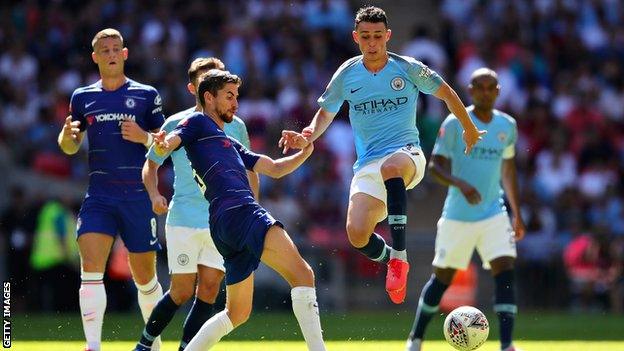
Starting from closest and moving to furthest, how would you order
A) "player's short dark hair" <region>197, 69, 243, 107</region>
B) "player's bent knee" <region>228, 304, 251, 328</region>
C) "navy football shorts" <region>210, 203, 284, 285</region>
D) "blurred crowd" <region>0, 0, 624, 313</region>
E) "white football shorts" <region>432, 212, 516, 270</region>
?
"navy football shorts" <region>210, 203, 284, 285</region>
"player's bent knee" <region>228, 304, 251, 328</region>
"player's short dark hair" <region>197, 69, 243, 107</region>
"white football shorts" <region>432, 212, 516, 270</region>
"blurred crowd" <region>0, 0, 624, 313</region>

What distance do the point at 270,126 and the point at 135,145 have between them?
969cm

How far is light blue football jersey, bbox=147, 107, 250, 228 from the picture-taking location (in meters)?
11.9

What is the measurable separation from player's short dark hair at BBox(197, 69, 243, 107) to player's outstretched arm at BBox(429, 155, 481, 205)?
10.0 feet

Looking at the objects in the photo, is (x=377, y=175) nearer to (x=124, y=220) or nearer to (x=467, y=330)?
(x=467, y=330)

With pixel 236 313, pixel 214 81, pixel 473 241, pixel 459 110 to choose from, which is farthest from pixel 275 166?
pixel 473 241

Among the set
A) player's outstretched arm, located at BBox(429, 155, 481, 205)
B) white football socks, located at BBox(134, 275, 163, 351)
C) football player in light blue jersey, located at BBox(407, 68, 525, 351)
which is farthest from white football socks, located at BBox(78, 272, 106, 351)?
player's outstretched arm, located at BBox(429, 155, 481, 205)

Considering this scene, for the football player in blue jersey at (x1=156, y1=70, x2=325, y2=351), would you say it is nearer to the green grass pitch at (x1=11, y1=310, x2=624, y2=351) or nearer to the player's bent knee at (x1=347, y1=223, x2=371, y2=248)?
the player's bent knee at (x1=347, y1=223, x2=371, y2=248)

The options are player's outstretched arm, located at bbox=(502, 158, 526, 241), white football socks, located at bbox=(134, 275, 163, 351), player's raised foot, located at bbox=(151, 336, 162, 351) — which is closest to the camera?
player's raised foot, located at bbox=(151, 336, 162, 351)

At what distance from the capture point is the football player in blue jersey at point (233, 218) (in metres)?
10.3

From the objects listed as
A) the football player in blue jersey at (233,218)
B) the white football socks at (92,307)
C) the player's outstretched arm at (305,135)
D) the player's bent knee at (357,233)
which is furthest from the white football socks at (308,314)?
the white football socks at (92,307)

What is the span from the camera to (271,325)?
17.5m

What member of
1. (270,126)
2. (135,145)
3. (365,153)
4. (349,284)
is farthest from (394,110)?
(270,126)

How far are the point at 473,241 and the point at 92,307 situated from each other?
378 cm

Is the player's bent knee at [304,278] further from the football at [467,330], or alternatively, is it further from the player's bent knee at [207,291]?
the football at [467,330]
